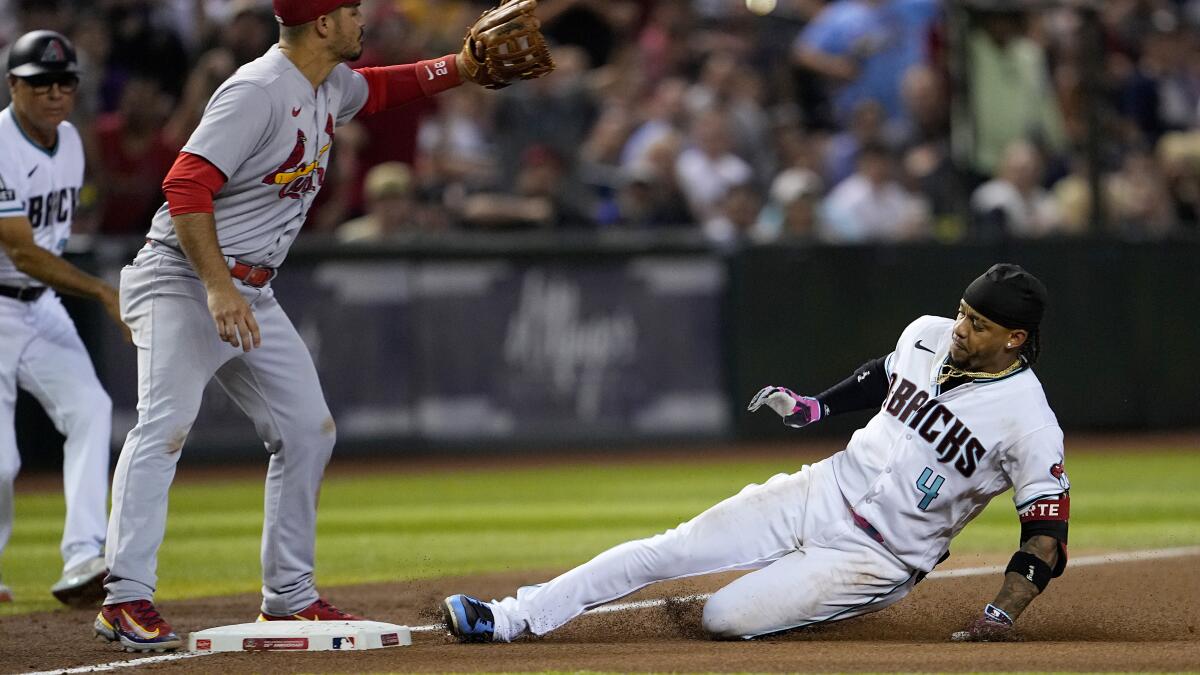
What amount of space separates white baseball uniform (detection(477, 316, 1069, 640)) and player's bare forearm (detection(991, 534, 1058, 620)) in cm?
12

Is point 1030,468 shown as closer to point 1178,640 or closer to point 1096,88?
point 1178,640

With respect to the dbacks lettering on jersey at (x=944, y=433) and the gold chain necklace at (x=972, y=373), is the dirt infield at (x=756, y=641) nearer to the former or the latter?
the dbacks lettering on jersey at (x=944, y=433)

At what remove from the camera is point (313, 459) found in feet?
18.6

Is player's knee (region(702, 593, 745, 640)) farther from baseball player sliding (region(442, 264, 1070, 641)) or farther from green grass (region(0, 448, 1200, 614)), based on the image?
green grass (region(0, 448, 1200, 614))

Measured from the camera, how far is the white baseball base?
527 centimetres

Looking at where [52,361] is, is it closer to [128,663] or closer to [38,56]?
[38,56]

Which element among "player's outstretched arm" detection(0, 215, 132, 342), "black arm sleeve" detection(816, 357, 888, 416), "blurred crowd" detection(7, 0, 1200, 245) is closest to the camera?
"black arm sleeve" detection(816, 357, 888, 416)

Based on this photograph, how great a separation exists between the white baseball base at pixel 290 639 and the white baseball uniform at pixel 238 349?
31 centimetres

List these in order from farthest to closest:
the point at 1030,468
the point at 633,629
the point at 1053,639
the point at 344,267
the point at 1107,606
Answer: the point at 344,267 < the point at 1107,606 < the point at 633,629 < the point at 1053,639 < the point at 1030,468

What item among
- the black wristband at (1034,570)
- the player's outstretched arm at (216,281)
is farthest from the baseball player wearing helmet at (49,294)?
the black wristband at (1034,570)

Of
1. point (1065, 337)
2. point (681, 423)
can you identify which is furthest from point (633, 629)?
point (1065, 337)

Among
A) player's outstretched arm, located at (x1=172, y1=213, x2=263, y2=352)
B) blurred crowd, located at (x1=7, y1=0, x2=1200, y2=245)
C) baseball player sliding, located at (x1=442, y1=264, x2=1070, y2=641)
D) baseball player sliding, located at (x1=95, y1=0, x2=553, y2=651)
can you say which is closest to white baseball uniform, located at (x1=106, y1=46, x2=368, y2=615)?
baseball player sliding, located at (x1=95, y1=0, x2=553, y2=651)

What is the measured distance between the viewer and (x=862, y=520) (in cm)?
529

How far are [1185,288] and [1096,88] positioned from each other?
180 centimetres
